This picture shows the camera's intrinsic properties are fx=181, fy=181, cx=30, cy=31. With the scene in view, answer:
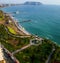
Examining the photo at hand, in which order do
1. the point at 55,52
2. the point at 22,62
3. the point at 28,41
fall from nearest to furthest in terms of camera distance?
the point at 22,62, the point at 55,52, the point at 28,41

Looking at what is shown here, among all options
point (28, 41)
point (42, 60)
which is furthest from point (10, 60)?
point (28, 41)

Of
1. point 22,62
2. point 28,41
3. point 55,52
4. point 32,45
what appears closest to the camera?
point 22,62

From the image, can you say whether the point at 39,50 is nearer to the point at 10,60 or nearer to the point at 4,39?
the point at 10,60

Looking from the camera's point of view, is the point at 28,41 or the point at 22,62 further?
the point at 28,41

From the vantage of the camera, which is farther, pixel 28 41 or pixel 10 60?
pixel 28 41

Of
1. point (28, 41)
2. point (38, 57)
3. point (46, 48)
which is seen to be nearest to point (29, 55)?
point (38, 57)

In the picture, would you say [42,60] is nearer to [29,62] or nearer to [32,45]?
[29,62]

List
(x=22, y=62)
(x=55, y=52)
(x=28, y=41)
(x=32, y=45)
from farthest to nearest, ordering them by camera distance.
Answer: (x=28, y=41)
(x=32, y=45)
(x=55, y=52)
(x=22, y=62)

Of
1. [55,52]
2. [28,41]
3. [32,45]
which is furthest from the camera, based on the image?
[28,41]
